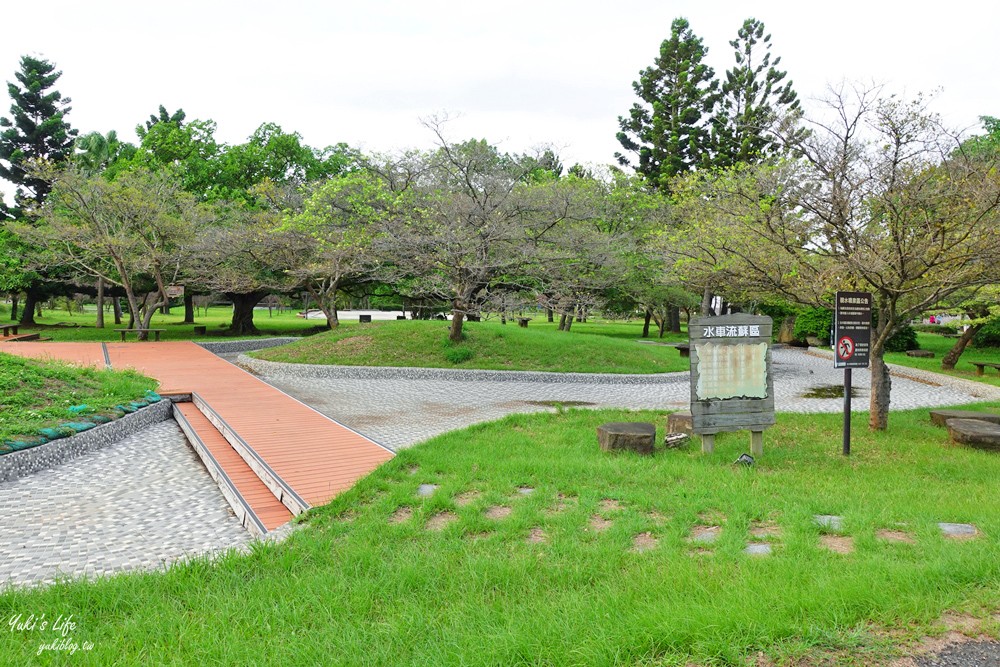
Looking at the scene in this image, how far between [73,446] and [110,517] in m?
2.64

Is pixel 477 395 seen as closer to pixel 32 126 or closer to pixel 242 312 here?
pixel 242 312

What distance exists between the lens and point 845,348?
21.8ft

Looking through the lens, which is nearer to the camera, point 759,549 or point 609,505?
point 759,549

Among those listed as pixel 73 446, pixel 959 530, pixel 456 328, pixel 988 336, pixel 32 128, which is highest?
pixel 32 128

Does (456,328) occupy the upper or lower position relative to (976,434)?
upper

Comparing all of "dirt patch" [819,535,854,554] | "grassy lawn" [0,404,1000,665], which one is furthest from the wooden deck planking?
"dirt patch" [819,535,854,554]

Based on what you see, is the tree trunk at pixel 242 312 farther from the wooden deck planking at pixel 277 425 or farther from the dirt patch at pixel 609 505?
the dirt patch at pixel 609 505

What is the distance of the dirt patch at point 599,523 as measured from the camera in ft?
13.9

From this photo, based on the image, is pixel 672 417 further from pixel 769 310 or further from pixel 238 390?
pixel 769 310

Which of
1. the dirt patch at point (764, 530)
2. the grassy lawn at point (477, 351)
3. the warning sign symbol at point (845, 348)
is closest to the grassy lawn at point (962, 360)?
the grassy lawn at point (477, 351)

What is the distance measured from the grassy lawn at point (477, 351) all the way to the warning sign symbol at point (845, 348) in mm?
8067

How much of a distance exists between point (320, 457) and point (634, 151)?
1232 inches

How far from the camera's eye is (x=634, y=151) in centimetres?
3381

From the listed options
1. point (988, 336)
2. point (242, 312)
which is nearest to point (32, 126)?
point (242, 312)
